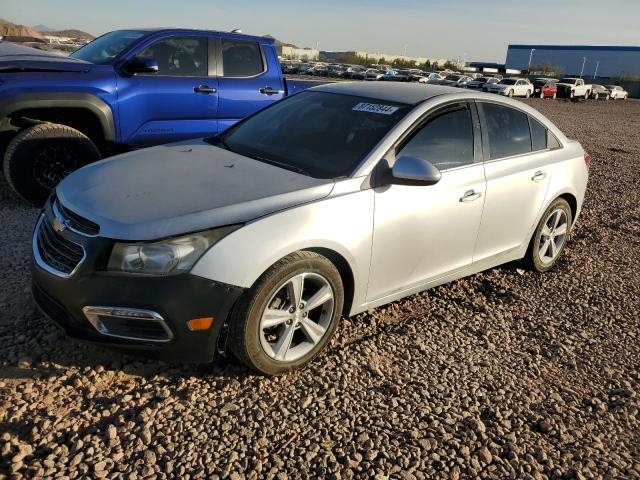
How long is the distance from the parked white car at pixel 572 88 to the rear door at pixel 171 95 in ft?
140

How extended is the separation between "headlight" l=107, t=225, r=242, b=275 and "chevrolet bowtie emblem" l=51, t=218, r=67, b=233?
42cm

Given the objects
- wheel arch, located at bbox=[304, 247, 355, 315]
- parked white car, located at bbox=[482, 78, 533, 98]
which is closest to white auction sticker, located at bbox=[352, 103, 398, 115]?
wheel arch, located at bbox=[304, 247, 355, 315]

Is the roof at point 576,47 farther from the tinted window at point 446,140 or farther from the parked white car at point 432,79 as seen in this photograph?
the tinted window at point 446,140

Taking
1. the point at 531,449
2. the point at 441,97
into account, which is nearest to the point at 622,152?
the point at 441,97

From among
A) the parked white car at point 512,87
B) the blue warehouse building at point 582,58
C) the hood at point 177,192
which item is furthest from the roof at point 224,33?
the blue warehouse building at point 582,58

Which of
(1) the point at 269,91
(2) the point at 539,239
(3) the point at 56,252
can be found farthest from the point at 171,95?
(2) the point at 539,239

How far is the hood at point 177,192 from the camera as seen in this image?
8.63 feet

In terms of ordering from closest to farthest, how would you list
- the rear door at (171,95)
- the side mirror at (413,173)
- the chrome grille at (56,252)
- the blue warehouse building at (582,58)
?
the chrome grille at (56,252), the side mirror at (413,173), the rear door at (171,95), the blue warehouse building at (582,58)

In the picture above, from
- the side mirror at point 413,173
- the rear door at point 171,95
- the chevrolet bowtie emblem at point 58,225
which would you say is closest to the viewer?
the chevrolet bowtie emblem at point 58,225

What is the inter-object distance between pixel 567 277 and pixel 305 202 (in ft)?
10.4

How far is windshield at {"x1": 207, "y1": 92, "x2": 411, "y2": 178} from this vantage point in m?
3.40

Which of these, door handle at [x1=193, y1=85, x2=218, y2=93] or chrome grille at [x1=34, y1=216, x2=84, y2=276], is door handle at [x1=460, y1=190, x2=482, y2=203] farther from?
door handle at [x1=193, y1=85, x2=218, y2=93]

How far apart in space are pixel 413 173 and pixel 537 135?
6.53 ft

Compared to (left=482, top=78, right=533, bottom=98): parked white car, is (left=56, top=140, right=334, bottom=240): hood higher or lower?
higher
